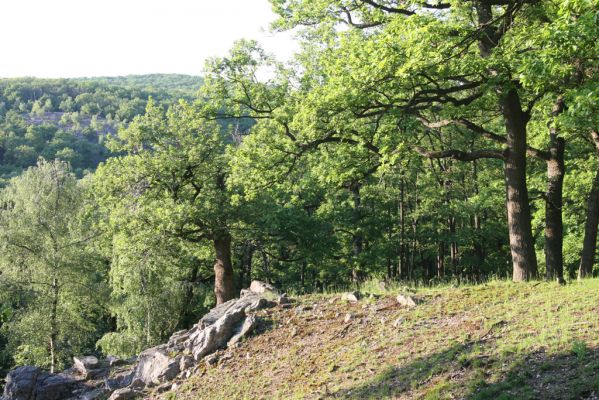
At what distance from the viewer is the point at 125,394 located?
12.0 m

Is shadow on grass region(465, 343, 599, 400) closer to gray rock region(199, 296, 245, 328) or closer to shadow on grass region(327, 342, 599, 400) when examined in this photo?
shadow on grass region(327, 342, 599, 400)

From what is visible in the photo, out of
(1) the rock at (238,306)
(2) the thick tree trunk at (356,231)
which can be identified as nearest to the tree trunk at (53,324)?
(2) the thick tree trunk at (356,231)

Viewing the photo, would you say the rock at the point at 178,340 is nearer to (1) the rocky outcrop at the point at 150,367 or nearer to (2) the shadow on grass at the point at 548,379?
(1) the rocky outcrop at the point at 150,367

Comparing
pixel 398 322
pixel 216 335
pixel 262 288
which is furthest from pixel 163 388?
pixel 398 322

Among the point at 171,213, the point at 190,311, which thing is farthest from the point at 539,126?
the point at 190,311

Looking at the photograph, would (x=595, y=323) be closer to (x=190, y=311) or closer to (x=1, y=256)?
(x=190, y=311)

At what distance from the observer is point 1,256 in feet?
92.3

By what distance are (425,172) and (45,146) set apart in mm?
96970

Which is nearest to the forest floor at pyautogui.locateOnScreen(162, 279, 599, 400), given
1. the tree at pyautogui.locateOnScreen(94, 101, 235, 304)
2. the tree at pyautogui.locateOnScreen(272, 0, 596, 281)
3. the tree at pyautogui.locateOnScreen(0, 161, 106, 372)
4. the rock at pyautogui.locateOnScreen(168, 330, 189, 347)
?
the rock at pyautogui.locateOnScreen(168, 330, 189, 347)

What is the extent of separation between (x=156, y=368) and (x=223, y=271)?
A: 8120 mm

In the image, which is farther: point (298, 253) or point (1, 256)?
point (1, 256)

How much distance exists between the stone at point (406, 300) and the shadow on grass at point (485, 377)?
2.35 meters

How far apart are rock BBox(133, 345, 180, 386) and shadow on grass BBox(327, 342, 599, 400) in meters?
5.20

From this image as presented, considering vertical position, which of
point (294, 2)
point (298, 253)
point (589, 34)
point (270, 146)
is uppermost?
point (294, 2)
